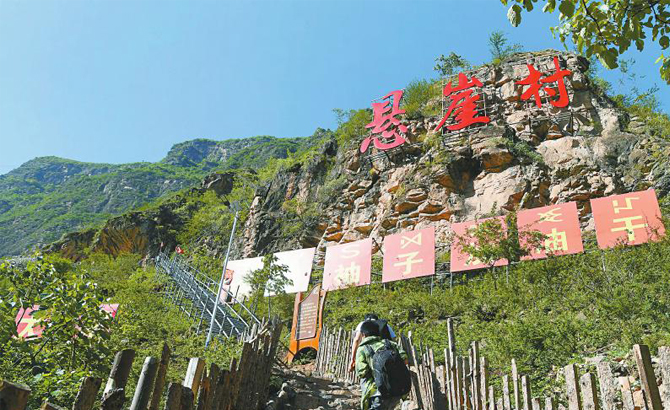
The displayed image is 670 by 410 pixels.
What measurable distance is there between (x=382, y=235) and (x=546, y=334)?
33.2ft

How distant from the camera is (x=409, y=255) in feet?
44.7

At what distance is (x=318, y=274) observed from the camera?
16250mm

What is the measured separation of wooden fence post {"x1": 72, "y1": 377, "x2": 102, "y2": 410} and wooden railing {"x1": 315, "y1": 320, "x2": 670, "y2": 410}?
8.03 ft

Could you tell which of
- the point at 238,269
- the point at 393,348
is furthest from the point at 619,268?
the point at 238,269

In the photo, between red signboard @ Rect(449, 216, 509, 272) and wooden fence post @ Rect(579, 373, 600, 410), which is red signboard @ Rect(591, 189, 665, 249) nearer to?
red signboard @ Rect(449, 216, 509, 272)

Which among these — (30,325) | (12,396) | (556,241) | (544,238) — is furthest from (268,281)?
(12,396)

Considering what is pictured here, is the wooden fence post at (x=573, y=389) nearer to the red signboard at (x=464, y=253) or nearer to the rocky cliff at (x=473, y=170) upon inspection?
the red signboard at (x=464, y=253)

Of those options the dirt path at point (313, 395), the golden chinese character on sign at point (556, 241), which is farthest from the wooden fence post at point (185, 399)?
the golden chinese character on sign at point (556, 241)

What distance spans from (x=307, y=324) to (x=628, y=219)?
23.9 ft

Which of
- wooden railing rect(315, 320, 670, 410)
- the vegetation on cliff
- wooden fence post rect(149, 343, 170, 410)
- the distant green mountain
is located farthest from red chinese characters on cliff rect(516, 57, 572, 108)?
the distant green mountain

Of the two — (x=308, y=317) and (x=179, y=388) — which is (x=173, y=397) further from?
(x=308, y=317)

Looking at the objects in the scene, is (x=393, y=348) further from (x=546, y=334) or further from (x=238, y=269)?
(x=238, y=269)

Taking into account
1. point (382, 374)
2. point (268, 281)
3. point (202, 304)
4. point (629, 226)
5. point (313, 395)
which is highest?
point (629, 226)

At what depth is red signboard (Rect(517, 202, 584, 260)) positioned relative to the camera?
38.1 ft
